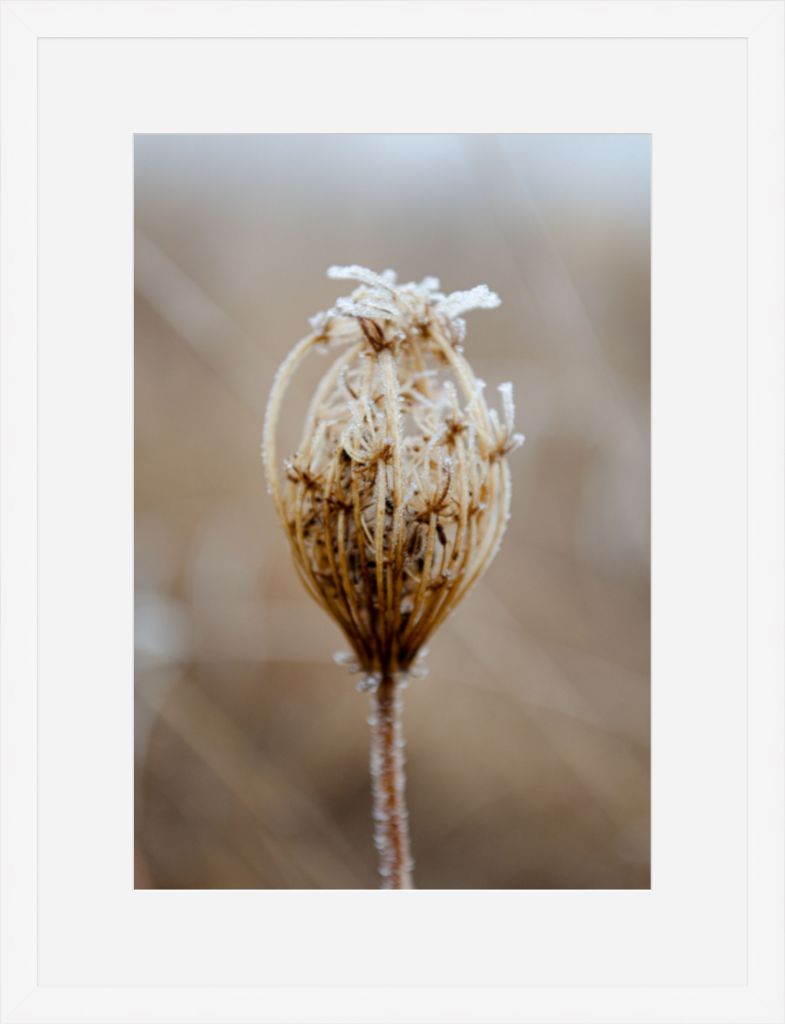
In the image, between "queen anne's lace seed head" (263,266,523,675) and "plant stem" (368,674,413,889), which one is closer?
"queen anne's lace seed head" (263,266,523,675)

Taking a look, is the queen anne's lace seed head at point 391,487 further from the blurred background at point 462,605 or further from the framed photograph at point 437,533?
the blurred background at point 462,605

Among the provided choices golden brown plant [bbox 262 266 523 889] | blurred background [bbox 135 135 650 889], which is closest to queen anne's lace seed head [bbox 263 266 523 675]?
golden brown plant [bbox 262 266 523 889]

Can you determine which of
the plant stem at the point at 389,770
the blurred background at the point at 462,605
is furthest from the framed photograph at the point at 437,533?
the blurred background at the point at 462,605

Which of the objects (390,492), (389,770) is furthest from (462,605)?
(390,492)

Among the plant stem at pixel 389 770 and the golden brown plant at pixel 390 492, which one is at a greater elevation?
the golden brown plant at pixel 390 492

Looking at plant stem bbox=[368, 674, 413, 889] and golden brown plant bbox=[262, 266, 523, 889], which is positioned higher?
golden brown plant bbox=[262, 266, 523, 889]

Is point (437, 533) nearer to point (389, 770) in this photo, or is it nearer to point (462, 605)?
point (389, 770)

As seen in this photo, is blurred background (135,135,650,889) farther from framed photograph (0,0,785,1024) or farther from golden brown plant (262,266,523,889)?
golden brown plant (262,266,523,889)

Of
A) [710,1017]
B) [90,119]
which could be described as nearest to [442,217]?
[90,119]

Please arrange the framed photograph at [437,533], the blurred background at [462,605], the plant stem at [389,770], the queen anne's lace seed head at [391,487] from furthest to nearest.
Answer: the blurred background at [462,605] < the framed photograph at [437,533] < the plant stem at [389,770] < the queen anne's lace seed head at [391,487]
